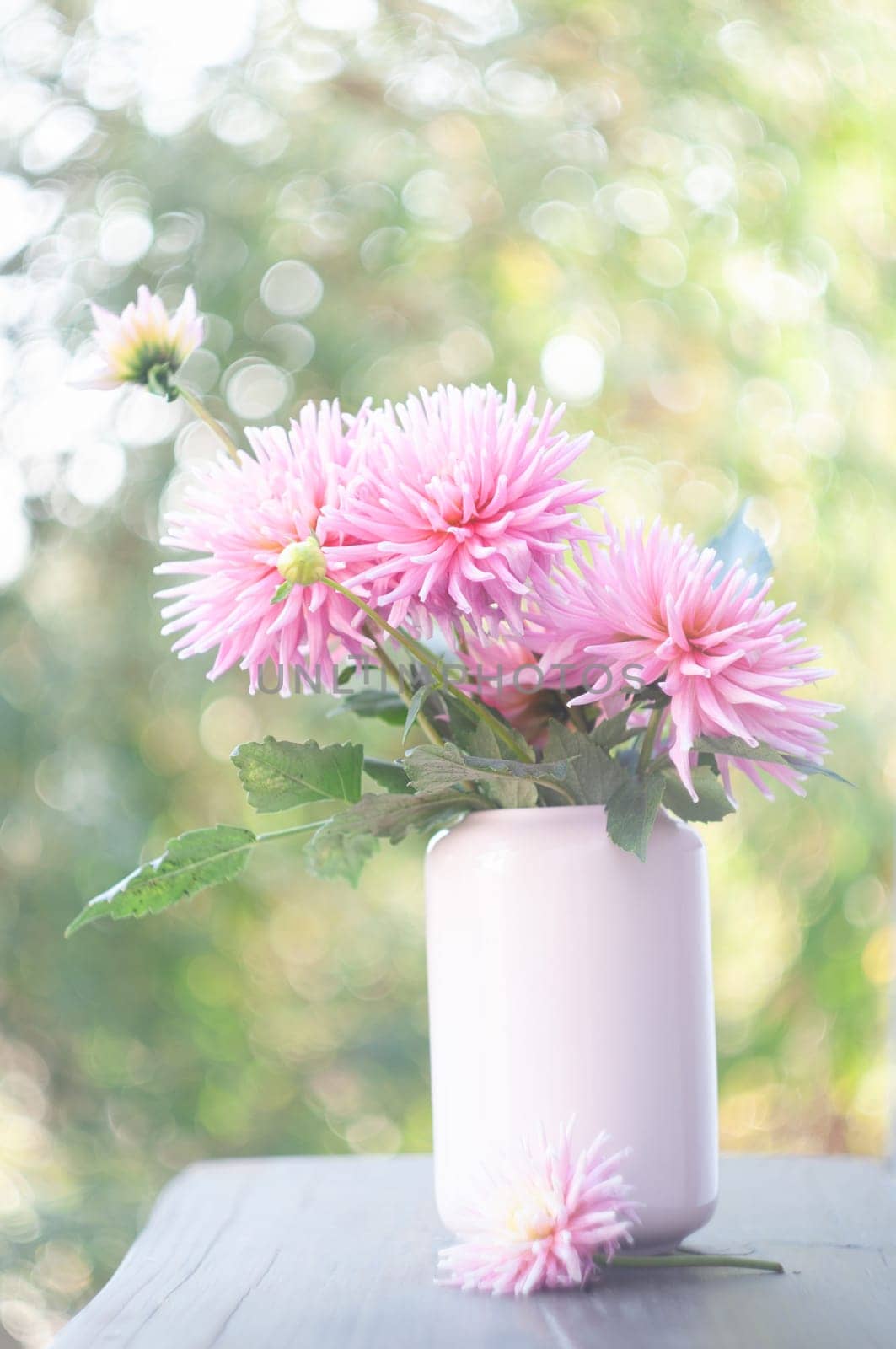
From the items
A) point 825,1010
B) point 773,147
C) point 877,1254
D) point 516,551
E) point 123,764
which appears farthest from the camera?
point 825,1010

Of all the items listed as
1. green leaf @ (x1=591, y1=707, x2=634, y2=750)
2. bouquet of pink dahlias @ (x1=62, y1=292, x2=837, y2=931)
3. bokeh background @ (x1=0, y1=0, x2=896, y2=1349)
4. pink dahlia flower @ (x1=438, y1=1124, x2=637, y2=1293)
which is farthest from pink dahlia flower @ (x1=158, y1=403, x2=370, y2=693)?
bokeh background @ (x1=0, y1=0, x2=896, y2=1349)

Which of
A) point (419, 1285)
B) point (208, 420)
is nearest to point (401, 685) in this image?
point (208, 420)

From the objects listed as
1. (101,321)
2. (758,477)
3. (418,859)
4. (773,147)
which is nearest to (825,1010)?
(418,859)

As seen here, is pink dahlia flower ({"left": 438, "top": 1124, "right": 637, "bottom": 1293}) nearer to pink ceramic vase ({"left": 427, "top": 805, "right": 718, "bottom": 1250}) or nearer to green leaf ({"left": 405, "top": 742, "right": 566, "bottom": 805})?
pink ceramic vase ({"left": 427, "top": 805, "right": 718, "bottom": 1250})

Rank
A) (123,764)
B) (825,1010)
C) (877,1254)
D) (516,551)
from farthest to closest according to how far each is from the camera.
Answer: (825,1010)
(123,764)
(877,1254)
(516,551)

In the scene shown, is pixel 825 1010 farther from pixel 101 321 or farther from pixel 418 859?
pixel 101 321

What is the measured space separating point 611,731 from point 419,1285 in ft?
0.81

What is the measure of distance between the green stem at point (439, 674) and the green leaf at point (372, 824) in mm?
35

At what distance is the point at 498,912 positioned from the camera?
53 centimetres

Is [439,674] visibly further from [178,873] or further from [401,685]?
[178,873]

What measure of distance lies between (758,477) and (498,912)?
1.52 metres

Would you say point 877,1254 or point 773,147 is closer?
point 877,1254

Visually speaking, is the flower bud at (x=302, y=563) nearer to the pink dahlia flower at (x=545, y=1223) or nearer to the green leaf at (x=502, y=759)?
the green leaf at (x=502, y=759)

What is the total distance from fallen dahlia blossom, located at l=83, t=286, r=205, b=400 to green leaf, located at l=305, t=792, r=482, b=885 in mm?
202
